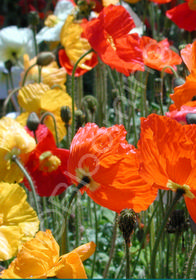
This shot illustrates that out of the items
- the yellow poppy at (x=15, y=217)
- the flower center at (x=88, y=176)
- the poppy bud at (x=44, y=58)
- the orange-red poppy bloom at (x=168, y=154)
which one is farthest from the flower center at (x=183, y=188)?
the poppy bud at (x=44, y=58)

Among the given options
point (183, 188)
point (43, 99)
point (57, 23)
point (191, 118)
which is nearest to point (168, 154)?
point (183, 188)

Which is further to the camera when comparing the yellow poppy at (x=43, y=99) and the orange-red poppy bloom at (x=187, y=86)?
the yellow poppy at (x=43, y=99)

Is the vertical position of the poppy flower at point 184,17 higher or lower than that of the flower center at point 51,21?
higher

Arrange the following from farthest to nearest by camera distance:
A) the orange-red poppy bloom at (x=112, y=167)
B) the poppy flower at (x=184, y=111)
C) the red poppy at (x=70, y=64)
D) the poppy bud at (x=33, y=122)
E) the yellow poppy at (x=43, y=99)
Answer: the red poppy at (x=70, y=64) → the yellow poppy at (x=43, y=99) → the poppy bud at (x=33, y=122) → the poppy flower at (x=184, y=111) → the orange-red poppy bloom at (x=112, y=167)

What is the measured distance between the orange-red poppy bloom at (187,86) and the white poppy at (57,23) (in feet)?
3.20

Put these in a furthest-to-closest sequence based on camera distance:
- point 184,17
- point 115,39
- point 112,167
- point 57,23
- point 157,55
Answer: point 57,23, point 184,17, point 157,55, point 115,39, point 112,167

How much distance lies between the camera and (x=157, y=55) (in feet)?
3.57

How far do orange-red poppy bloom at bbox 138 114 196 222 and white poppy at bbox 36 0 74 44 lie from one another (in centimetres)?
115

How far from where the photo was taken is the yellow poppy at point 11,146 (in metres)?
0.90

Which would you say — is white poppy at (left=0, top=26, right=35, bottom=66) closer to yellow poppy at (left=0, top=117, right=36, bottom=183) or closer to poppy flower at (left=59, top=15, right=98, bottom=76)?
poppy flower at (left=59, top=15, right=98, bottom=76)

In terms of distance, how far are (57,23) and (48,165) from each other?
0.79 meters

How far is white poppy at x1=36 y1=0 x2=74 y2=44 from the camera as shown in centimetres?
163

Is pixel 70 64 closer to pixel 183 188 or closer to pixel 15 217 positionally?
pixel 15 217

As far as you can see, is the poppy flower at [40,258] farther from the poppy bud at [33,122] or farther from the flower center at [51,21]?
the flower center at [51,21]
